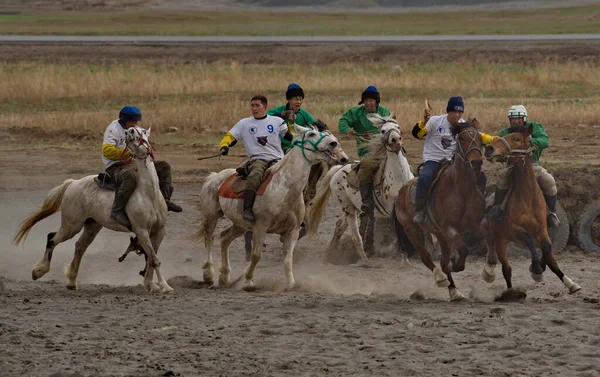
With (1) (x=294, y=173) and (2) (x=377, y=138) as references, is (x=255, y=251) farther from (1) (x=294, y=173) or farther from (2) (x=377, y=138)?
(2) (x=377, y=138)

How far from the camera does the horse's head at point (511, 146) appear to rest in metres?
12.8

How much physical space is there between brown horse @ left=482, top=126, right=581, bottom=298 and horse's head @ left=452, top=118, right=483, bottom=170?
0.44ft

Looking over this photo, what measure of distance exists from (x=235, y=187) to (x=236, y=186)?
0.02 metres

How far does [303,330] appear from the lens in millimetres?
11078

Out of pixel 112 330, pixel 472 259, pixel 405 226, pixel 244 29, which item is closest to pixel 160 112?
pixel 472 259

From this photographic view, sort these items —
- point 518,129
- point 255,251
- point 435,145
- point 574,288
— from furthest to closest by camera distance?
point 255,251
point 435,145
point 518,129
point 574,288

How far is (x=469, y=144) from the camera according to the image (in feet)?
42.1

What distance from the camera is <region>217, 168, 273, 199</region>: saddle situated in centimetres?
1406

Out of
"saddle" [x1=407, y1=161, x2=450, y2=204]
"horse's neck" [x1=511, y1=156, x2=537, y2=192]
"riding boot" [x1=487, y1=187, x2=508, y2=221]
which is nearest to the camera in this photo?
"horse's neck" [x1=511, y1=156, x2=537, y2=192]

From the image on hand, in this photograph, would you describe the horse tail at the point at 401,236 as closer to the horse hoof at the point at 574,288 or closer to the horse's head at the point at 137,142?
the horse hoof at the point at 574,288

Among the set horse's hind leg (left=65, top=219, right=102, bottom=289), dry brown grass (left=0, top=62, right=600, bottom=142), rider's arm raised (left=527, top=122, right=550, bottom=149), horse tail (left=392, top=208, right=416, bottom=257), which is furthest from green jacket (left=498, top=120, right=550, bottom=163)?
dry brown grass (left=0, top=62, right=600, bottom=142)

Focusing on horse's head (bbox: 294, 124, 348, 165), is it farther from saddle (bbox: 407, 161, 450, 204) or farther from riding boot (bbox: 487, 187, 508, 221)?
riding boot (bbox: 487, 187, 508, 221)

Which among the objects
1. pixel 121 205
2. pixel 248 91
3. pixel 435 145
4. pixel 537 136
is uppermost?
pixel 537 136

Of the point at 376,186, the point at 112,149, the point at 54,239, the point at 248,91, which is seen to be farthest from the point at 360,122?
the point at 248,91
